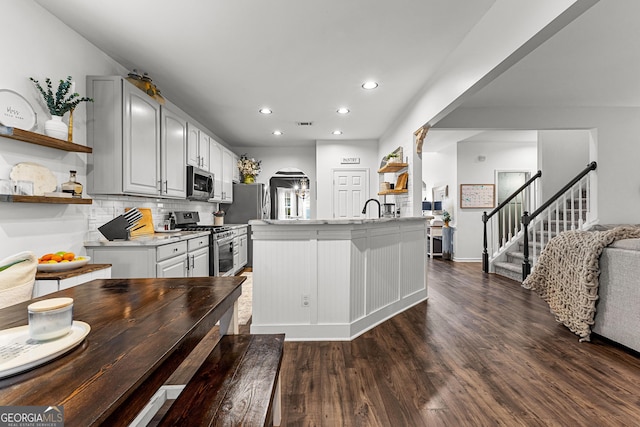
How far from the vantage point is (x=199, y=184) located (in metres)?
4.32

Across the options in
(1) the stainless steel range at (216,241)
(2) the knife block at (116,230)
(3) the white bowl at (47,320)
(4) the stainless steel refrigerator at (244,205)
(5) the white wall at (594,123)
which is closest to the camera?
(3) the white bowl at (47,320)

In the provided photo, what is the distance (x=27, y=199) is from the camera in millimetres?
2000

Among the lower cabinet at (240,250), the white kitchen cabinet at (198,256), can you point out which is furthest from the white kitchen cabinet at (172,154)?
the lower cabinet at (240,250)

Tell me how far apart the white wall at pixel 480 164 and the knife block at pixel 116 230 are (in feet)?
20.1

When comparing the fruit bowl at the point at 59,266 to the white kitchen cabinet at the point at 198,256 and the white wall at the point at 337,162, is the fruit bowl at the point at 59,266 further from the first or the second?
the white wall at the point at 337,162

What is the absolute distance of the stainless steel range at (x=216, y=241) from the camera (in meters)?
4.03

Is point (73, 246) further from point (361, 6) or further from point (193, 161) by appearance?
point (361, 6)

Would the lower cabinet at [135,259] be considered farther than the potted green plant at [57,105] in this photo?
Yes

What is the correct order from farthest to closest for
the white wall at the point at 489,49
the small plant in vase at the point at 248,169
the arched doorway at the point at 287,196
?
the arched doorway at the point at 287,196, the small plant in vase at the point at 248,169, the white wall at the point at 489,49

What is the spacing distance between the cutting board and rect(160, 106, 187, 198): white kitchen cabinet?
0.35 meters

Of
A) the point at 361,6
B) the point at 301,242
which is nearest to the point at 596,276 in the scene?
the point at 301,242

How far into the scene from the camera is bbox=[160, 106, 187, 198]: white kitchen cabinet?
338 centimetres

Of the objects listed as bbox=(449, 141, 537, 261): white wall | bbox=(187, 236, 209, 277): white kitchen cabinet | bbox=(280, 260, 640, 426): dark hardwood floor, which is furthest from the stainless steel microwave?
bbox=(449, 141, 537, 261): white wall

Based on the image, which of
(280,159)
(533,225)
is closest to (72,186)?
(280,159)
